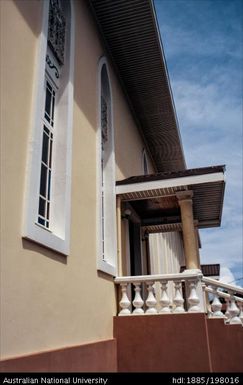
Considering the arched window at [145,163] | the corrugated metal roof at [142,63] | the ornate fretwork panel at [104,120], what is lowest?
the ornate fretwork panel at [104,120]

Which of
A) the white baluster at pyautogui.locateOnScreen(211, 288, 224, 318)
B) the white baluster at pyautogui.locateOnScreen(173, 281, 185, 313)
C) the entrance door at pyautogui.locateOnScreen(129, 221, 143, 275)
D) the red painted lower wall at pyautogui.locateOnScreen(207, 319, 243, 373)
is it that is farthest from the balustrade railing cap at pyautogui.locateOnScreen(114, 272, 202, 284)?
the entrance door at pyautogui.locateOnScreen(129, 221, 143, 275)

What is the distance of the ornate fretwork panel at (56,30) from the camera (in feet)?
18.0

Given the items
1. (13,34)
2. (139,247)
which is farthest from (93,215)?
(139,247)

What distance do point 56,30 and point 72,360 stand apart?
475 centimetres

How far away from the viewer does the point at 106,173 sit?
7.80m

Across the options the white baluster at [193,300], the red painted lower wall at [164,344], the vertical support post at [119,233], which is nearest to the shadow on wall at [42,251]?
the red painted lower wall at [164,344]

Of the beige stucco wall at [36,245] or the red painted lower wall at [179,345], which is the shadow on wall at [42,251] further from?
the red painted lower wall at [179,345]

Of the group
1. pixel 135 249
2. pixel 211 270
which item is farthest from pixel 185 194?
pixel 211 270

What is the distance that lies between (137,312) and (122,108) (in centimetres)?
568

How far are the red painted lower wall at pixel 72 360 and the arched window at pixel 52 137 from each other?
3.85 feet

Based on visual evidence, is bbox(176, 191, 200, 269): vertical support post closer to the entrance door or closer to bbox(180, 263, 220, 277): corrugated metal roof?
the entrance door

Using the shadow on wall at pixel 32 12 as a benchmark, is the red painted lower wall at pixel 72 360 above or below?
below

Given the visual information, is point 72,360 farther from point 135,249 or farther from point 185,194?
point 135,249
